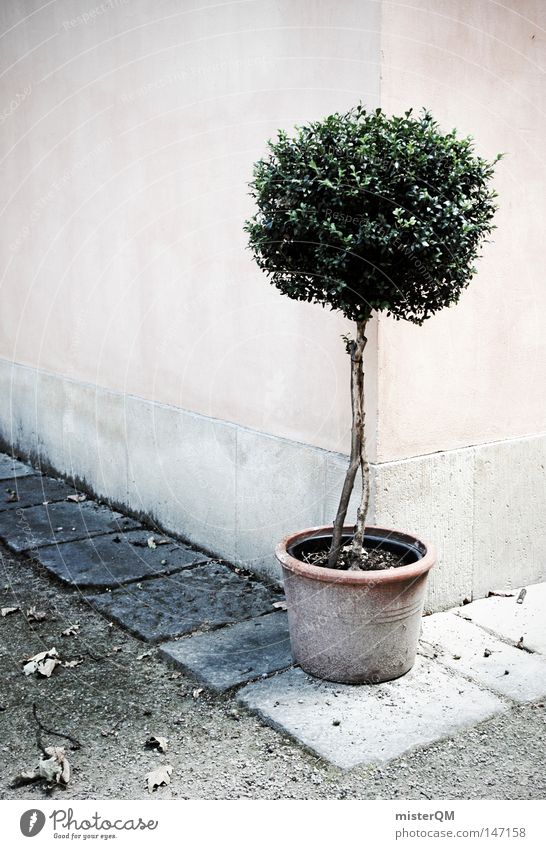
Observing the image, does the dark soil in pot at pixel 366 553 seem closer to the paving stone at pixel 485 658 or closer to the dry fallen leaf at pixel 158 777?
the paving stone at pixel 485 658

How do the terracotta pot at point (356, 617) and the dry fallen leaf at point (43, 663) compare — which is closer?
the terracotta pot at point (356, 617)

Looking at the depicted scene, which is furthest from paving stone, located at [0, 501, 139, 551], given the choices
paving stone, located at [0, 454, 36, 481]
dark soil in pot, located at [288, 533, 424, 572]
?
dark soil in pot, located at [288, 533, 424, 572]

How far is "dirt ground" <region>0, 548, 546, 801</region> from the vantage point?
272cm

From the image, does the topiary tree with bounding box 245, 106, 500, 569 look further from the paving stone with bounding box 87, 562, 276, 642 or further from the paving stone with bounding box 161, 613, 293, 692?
the paving stone with bounding box 87, 562, 276, 642

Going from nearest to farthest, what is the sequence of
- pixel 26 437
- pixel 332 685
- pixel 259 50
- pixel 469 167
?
pixel 469 167, pixel 332 685, pixel 259 50, pixel 26 437

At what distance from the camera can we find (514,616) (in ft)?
13.4

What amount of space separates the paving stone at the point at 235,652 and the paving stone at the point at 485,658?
0.67m

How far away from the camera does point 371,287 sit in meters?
3.12

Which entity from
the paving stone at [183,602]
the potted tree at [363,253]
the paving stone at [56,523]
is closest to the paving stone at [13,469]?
the paving stone at [56,523]

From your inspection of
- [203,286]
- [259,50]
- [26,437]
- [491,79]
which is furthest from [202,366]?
[26,437]

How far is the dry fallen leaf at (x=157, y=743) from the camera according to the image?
9.68 ft

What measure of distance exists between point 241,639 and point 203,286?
2074 millimetres
